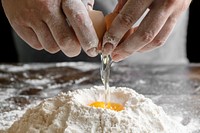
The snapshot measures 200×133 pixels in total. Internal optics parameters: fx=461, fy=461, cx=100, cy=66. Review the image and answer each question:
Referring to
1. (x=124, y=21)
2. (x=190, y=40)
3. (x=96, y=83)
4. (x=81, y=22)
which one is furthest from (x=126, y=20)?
(x=190, y=40)

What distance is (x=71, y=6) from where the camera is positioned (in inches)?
44.3

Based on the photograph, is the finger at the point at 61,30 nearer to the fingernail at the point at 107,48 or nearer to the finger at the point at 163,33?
the fingernail at the point at 107,48

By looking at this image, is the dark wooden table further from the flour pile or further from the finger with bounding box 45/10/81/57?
the finger with bounding box 45/10/81/57

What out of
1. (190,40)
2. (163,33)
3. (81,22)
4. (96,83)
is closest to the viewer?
(81,22)

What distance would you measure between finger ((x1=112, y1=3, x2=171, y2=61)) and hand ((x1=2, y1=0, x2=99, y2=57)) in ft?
0.26

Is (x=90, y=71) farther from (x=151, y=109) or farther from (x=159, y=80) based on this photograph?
(x=151, y=109)

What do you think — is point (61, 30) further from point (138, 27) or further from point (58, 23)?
point (138, 27)

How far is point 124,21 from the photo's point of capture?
113cm

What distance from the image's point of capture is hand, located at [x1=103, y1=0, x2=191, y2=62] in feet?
3.70

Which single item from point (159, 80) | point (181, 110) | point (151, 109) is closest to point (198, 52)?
point (159, 80)

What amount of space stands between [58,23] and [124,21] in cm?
16

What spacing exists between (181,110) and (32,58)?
102 centimetres

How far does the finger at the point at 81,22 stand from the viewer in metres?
1.11

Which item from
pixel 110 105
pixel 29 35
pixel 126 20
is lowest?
pixel 110 105
